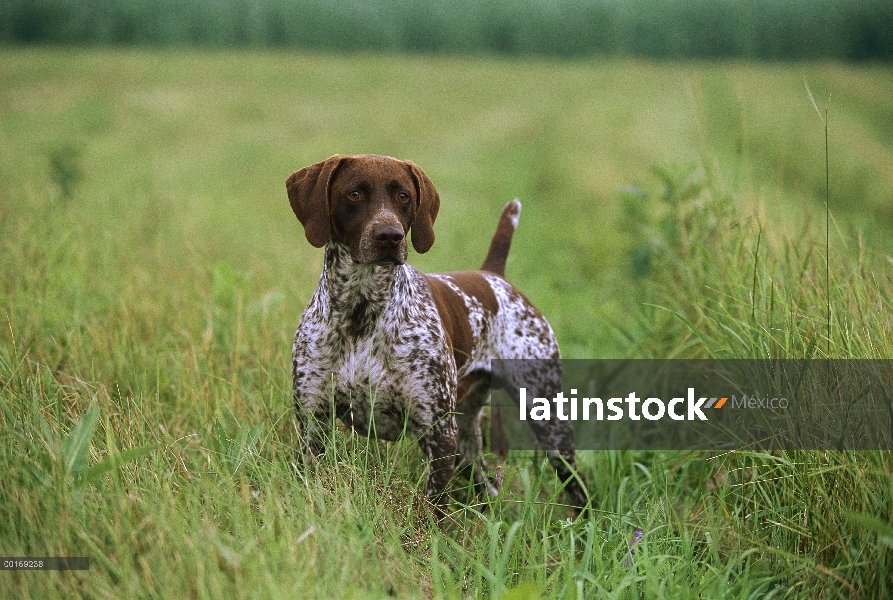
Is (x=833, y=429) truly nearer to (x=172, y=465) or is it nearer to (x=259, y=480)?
(x=259, y=480)

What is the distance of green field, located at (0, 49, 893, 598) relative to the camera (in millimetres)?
2480

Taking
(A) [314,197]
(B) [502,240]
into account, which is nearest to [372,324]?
(A) [314,197]

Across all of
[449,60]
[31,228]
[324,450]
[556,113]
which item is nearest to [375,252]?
[324,450]

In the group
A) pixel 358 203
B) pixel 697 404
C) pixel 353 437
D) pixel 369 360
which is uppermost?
pixel 358 203

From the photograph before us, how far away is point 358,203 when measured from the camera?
122 inches

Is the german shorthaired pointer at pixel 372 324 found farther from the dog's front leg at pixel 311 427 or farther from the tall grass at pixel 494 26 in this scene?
the tall grass at pixel 494 26

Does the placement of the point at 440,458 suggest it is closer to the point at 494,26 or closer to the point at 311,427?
the point at 311,427

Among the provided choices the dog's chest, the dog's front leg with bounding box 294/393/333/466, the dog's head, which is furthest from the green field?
the dog's head

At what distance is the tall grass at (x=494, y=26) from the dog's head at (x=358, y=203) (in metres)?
16.4

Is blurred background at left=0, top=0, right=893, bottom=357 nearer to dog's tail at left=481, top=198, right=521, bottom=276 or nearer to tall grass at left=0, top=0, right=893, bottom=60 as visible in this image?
tall grass at left=0, top=0, right=893, bottom=60

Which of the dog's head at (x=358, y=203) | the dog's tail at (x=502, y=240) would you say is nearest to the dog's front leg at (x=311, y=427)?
the dog's head at (x=358, y=203)

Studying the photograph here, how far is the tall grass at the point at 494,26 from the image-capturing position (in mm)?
22344

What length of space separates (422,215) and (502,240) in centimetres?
118

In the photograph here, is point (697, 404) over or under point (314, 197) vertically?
under
